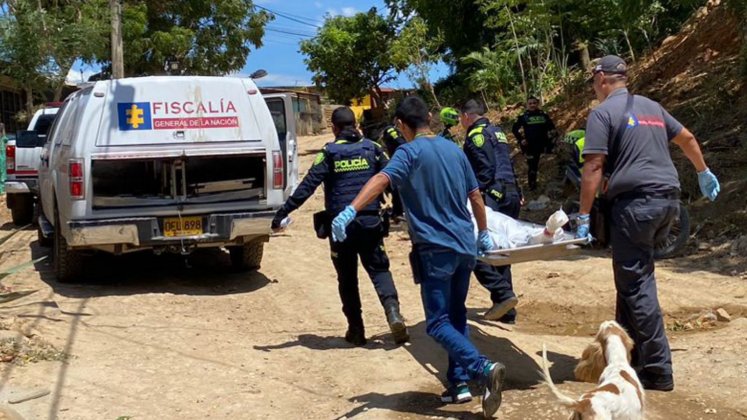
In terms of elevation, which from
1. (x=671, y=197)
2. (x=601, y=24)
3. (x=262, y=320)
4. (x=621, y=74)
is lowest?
(x=262, y=320)

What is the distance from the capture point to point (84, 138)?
8.14 meters

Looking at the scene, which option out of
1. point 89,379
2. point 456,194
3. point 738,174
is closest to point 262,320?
point 89,379

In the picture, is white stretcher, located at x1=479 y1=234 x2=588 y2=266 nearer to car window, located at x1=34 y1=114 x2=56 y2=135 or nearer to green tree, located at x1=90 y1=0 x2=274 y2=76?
car window, located at x1=34 y1=114 x2=56 y2=135

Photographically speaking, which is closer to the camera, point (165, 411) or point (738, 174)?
point (165, 411)

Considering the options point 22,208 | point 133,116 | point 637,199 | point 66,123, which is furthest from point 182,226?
point 22,208

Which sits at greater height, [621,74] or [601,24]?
[601,24]

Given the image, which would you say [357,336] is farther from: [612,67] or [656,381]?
[612,67]

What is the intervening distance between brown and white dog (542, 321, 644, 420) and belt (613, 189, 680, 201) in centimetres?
90

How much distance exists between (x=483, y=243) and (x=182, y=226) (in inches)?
157

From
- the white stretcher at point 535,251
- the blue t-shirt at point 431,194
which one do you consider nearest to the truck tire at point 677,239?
the white stretcher at point 535,251

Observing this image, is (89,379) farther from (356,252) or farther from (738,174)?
(738,174)

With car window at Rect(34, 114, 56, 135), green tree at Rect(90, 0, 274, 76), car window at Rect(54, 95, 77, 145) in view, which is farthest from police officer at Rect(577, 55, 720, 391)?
green tree at Rect(90, 0, 274, 76)

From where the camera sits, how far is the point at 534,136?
14820 millimetres

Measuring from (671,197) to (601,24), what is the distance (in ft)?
42.3
